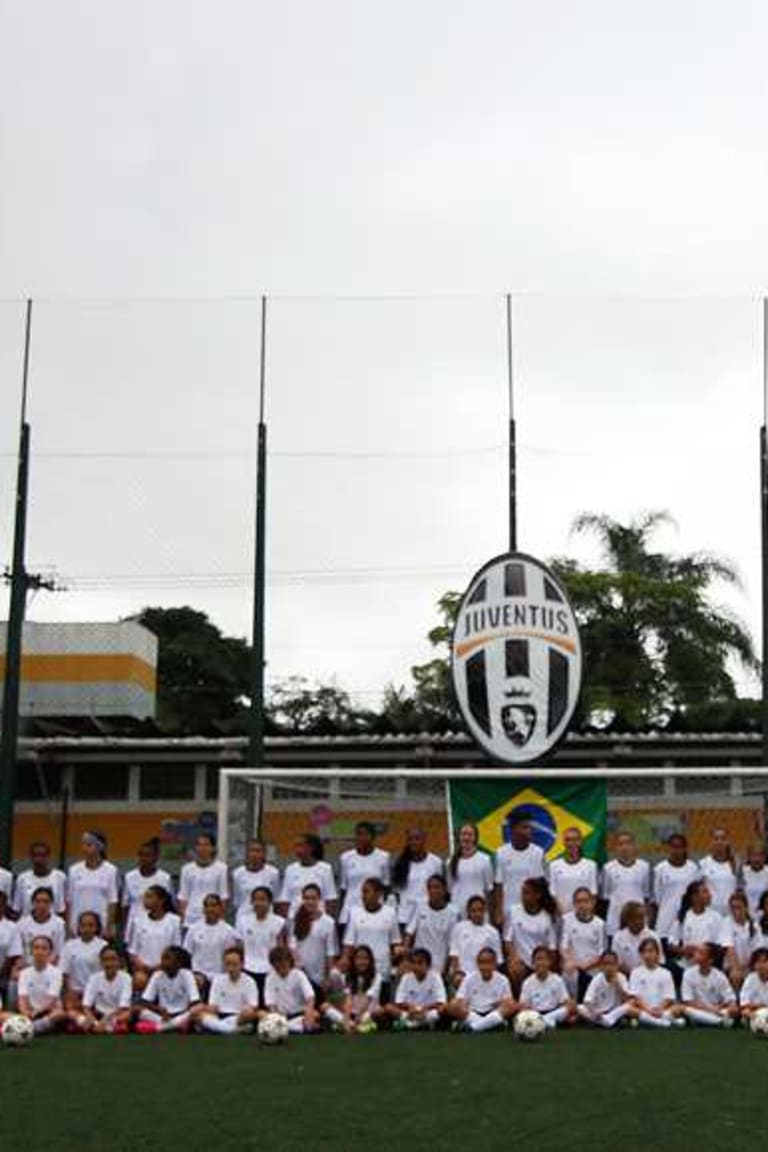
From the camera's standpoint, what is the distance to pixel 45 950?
35.8ft

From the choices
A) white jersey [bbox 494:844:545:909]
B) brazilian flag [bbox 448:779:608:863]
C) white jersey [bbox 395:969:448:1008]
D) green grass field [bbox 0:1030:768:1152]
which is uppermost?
brazilian flag [bbox 448:779:608:863]

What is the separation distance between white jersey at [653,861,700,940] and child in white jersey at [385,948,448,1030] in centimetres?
177

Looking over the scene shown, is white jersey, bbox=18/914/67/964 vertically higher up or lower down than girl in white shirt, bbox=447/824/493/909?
lower down

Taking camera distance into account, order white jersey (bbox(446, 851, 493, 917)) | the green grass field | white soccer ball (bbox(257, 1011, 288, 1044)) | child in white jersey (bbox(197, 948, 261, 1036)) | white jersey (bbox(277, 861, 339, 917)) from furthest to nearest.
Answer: white jersey (bbox(446, 851, 493, 917))
white jersey (bbox(277, 861, 339, 917))
child in white jersey (bbox(197, 948, 261, 1036))
white soccer ball (bbox(257, 1011, 288, 1044))
the green grass field

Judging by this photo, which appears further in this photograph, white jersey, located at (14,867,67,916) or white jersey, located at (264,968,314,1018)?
white jersey, located at (14,867,67,916)

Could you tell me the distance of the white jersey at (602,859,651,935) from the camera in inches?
467

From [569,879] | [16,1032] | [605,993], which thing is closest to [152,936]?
[16,1032]

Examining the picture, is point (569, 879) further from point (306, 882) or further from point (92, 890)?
point (92, 890)

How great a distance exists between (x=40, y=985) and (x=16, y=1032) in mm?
1081

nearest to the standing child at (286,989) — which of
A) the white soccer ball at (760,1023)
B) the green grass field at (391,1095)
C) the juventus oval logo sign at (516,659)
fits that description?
the green grass field at (391,1095)

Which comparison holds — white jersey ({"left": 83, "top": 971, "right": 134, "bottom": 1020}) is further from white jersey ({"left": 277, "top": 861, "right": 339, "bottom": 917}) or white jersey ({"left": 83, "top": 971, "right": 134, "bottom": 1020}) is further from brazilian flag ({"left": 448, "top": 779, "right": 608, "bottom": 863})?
brazilian flag ({"left": 448, "top": 779, "right": 608, "bottom": 863})

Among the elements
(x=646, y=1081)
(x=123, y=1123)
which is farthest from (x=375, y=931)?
(x=123, y=1123)

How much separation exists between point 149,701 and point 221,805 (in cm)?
1975

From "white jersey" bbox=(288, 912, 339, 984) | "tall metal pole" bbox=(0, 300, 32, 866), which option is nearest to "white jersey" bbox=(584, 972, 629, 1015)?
"white jersey" bbox=(288, 912, 339, 984)
